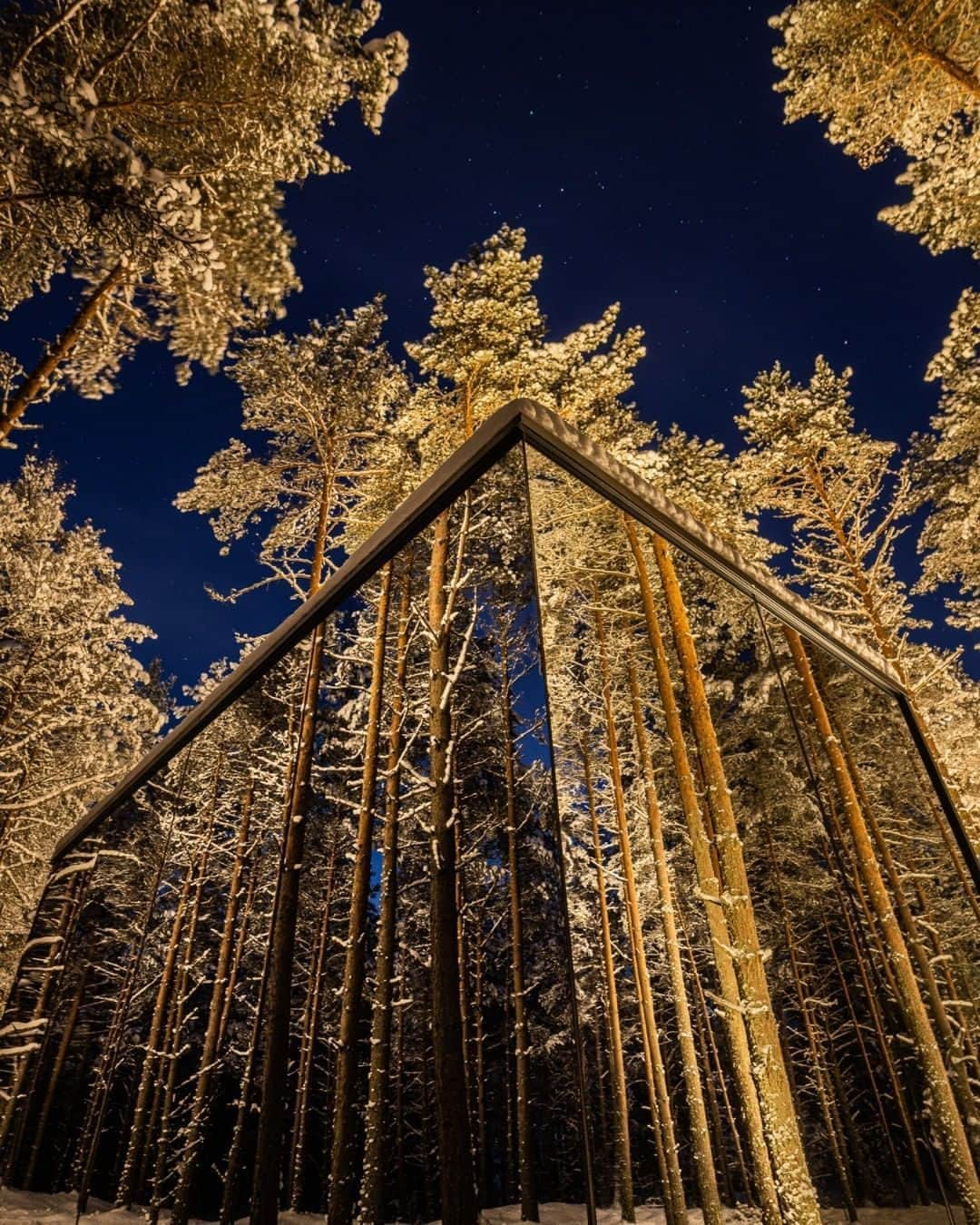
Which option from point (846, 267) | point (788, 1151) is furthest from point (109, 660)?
point (846, 267)

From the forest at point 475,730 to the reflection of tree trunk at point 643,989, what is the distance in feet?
0.17

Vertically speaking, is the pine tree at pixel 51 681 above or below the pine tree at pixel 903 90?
below

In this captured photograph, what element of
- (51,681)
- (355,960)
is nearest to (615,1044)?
(355,960)

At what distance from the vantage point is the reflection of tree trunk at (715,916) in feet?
9.55

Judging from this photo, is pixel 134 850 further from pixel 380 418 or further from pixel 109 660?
pixel 380 418

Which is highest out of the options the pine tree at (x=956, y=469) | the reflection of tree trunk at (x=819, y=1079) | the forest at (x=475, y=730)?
the pine tree at (x=956, y=469)

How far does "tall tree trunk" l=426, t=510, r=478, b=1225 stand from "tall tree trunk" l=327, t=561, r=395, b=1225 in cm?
155

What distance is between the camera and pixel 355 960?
18.8 feet

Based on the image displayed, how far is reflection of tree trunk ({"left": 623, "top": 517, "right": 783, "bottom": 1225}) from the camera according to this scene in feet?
9.55

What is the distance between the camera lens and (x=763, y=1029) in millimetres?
3830

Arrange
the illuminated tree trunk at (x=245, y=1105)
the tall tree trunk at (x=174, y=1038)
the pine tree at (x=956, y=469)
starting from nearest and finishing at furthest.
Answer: the illuminated tree trunk at (x=245, y=1105) → the tall tree trunk at (x=174, y=1038) → the pine tree at (x=956, y=469)

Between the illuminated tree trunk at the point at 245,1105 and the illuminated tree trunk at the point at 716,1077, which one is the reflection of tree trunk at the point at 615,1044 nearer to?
the illuminated tree trunk at the point at 716,1077

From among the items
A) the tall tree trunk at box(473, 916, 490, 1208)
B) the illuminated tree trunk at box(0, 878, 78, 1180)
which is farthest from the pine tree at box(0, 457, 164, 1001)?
the tall tree trunk at box(473, 916, 490, 1208)

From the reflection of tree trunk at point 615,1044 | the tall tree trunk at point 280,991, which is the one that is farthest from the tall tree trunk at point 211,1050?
the reflection of tree trunk at point 615,1044
